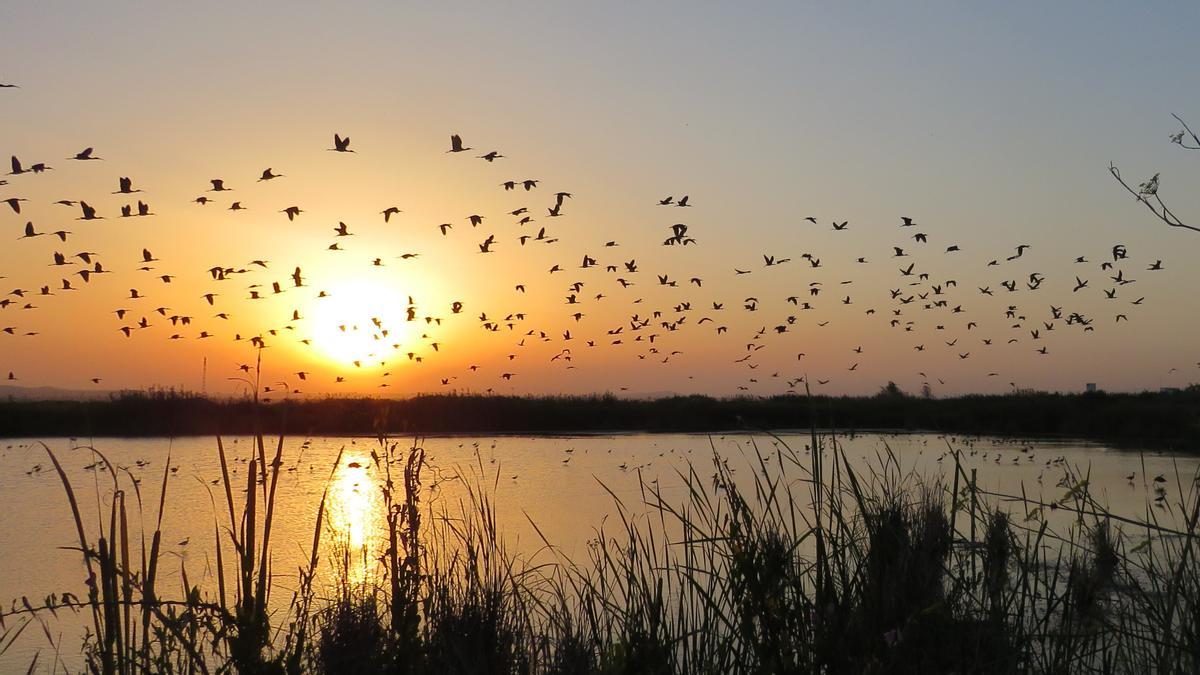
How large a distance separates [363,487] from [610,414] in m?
22.9

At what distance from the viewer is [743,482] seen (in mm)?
→ 22172

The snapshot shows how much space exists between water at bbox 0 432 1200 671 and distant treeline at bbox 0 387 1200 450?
2.25 meters

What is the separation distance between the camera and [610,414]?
45.0 meters

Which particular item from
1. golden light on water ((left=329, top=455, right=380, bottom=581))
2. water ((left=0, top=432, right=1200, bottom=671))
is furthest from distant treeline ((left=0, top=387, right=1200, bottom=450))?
golden light on water ((left=329, top=455, right=380, bottom=581))

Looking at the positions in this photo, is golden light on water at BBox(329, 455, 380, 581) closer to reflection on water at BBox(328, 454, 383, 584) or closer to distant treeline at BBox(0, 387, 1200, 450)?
reflection on water at BBox(328, 454, 383, 584)

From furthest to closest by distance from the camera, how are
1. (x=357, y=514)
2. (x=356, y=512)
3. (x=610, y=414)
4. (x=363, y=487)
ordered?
(x=610, y=414) < (x=363, y=487) < (x=356, y=512) < (x=357, y=514)

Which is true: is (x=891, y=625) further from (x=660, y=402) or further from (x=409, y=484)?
(x=660, y=402)

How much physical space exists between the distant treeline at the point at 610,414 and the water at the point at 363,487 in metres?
2.25

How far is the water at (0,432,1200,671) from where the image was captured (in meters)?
12.9

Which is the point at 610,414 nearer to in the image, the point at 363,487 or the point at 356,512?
the point at 363,487

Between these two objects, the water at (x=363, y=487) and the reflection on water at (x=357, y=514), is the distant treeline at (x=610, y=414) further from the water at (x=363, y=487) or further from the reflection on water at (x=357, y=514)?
the reflection on water at (x=357, y=514)

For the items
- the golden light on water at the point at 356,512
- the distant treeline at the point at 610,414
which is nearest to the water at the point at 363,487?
the golden light on water at the point at 356,512

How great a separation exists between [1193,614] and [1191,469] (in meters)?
22.5

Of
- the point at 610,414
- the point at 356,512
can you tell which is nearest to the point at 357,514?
the point at 356,512
